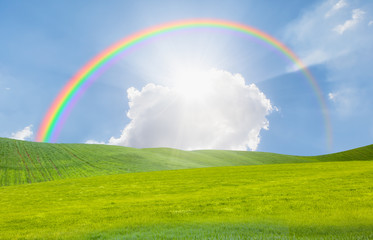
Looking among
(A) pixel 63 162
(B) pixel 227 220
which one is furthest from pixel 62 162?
(B) pixel 227 220

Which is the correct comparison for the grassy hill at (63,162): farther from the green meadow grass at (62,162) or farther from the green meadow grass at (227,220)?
the green meadow grass at (227,220)

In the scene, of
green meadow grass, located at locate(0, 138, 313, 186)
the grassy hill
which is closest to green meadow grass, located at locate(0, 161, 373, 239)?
green meadow grass, located at locate(0, 138, 313, 186)

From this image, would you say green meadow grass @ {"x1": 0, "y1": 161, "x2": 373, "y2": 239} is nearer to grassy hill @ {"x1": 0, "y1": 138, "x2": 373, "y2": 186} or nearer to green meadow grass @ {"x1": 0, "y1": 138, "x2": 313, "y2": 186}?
green meadow grass @ {"x1": 0, "y1": 138, "x2": 313, "y2": 186}

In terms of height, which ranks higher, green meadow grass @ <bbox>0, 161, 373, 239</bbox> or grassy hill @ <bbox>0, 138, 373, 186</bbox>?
grassy hill @ <bbox>0, 138, 373, 186</bbox>

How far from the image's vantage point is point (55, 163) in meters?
62.3

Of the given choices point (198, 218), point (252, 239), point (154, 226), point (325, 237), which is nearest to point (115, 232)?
point (154, 226)

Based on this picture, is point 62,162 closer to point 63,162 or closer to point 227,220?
point 63,162

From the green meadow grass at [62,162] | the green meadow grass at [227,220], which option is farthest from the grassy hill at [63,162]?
the green meadow grass at [227,220]

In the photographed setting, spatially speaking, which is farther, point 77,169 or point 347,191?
point 77,169

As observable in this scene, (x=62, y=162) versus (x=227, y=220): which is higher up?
(x=62, y=162)

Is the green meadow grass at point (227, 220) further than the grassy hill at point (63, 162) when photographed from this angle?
No

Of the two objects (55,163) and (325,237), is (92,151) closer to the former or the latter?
(55,163)

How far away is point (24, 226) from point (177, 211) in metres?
7.72

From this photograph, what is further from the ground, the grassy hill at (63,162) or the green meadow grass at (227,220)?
the grassy hill at (63,162)
